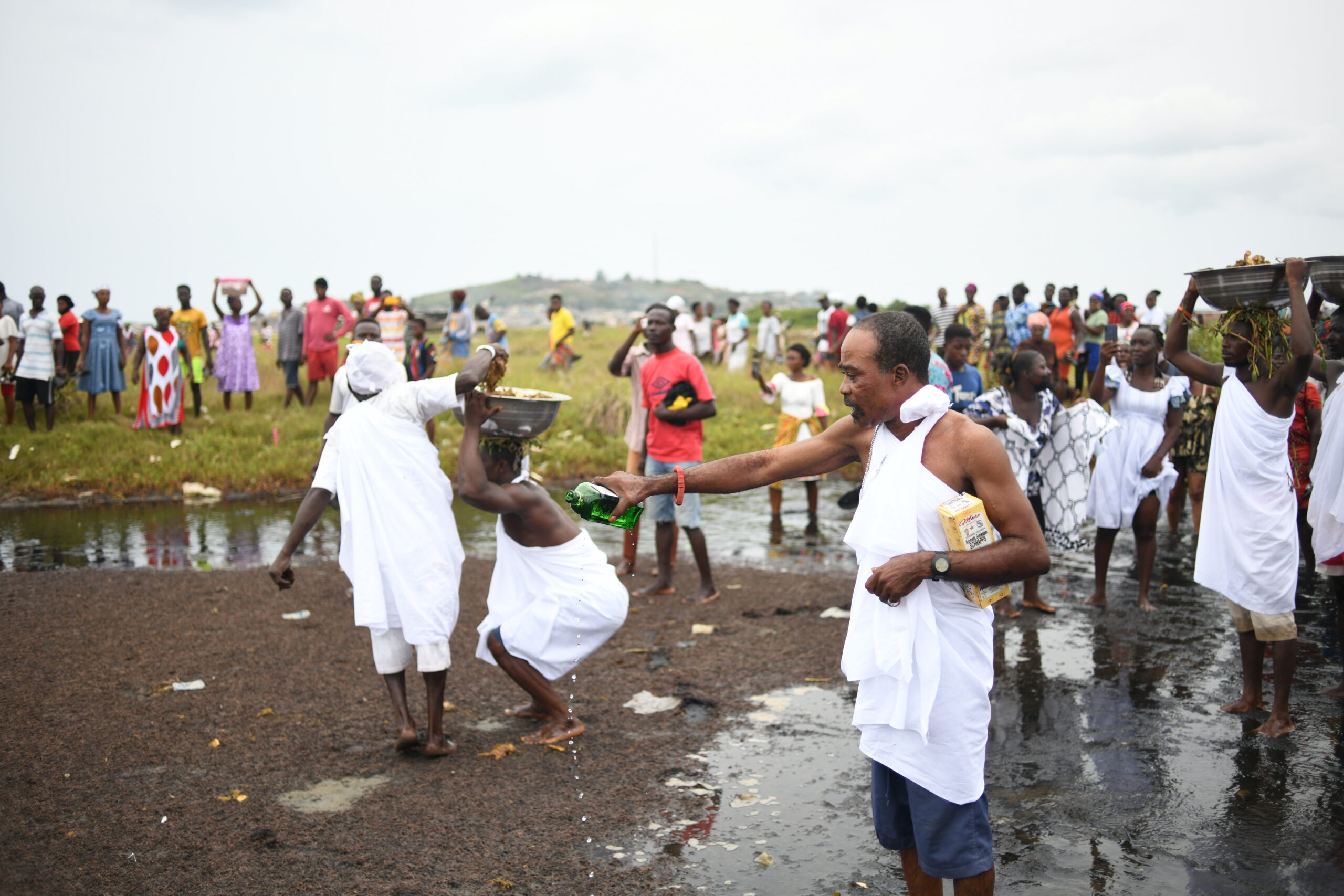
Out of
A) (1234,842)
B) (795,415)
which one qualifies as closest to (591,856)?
(1234,842)

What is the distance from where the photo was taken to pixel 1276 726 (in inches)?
208

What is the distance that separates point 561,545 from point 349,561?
112cm

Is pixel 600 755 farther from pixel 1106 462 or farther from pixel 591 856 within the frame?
pixel 1106 462

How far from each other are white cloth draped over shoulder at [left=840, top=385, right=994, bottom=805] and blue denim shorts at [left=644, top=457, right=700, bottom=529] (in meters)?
4.85

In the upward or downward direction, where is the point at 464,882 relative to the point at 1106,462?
downward

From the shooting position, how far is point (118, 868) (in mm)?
4035

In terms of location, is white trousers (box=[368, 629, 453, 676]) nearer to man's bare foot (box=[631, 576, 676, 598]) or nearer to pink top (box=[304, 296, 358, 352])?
man's bare foot (box=[631, 576, 676, 598])

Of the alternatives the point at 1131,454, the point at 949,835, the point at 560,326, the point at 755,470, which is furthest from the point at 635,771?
the point at 560,326

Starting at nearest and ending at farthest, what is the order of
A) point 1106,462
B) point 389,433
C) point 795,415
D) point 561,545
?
point 389,433 < point 561,545 < point 1106,462 < point 795,415

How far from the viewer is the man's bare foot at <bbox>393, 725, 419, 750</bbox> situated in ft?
16.9

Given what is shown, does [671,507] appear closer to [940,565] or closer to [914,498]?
[914,498]

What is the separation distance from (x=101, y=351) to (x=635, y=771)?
1386 cm

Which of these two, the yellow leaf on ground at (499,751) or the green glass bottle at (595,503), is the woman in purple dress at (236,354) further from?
the green glass bottle at (595,503)

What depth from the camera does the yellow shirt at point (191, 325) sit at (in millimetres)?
16094
